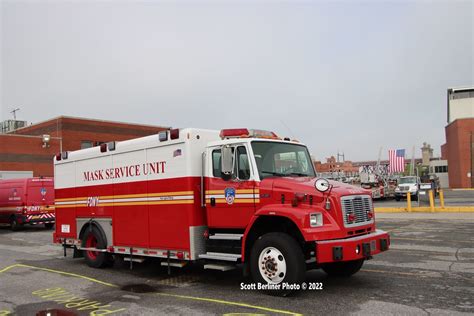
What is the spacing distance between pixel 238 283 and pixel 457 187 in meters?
75.6

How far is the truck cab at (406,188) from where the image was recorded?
111 feet

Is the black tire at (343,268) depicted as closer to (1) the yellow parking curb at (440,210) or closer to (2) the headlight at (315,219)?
(2) the headlight at (315,219)

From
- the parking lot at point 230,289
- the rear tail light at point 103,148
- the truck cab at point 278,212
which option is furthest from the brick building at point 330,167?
the rear tail light at point 103,148

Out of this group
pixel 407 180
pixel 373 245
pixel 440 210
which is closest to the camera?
pixel 373 245

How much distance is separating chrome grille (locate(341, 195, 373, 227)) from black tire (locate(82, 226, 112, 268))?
5.72 m

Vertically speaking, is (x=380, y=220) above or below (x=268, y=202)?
below

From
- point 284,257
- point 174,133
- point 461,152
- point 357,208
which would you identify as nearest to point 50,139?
point 174,133

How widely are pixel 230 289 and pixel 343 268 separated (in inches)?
84.9

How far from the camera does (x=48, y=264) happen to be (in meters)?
11.3

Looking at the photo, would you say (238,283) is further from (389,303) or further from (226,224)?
(389,303)

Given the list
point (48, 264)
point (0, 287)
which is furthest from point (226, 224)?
point (48, 264)

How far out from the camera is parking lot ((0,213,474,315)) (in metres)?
6.34

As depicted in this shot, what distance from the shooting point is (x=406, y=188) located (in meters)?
34.1

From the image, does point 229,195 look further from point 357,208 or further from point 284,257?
point 357,208
